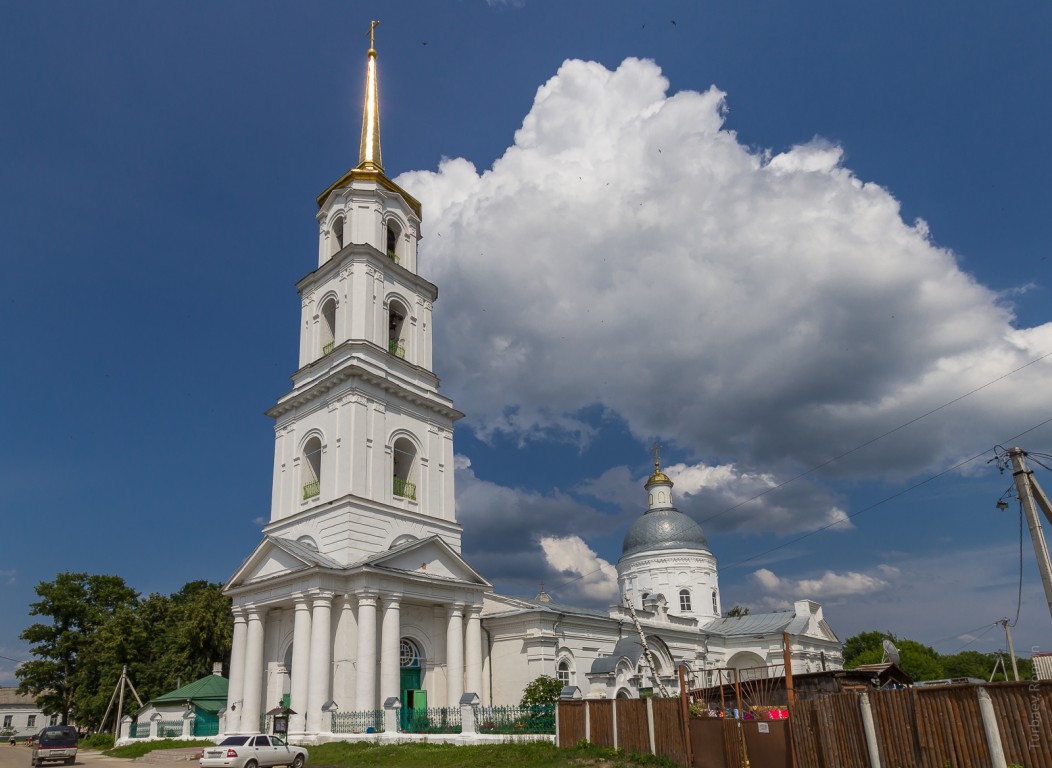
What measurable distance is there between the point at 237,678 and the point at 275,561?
14.6 ft

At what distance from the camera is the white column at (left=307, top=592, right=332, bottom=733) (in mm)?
22656

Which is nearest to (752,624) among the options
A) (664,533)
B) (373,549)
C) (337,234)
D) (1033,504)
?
(664,533)

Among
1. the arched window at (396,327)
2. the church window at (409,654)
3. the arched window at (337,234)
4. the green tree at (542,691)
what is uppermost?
the arched window at (337,234)

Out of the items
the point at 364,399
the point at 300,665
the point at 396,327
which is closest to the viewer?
the point at 300,665

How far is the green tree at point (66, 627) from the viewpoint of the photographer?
43438 millimetres

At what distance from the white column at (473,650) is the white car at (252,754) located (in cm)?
773

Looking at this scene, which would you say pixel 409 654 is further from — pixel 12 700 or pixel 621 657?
pixel 12 700

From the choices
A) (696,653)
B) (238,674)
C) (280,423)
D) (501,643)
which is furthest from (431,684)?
(696,653)

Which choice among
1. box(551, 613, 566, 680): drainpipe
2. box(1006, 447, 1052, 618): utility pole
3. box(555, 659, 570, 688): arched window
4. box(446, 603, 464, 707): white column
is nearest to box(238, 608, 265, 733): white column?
box(446, 603, 464, 707): white column

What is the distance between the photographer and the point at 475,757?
17391 millimetres

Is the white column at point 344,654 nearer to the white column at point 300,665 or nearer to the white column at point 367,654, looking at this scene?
the white column at point 367,654

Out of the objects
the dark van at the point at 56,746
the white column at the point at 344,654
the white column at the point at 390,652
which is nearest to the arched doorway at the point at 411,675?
the white column at the point at 390,652

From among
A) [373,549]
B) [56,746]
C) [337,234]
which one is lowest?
[56,746]

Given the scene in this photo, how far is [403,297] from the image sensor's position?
3177cm
